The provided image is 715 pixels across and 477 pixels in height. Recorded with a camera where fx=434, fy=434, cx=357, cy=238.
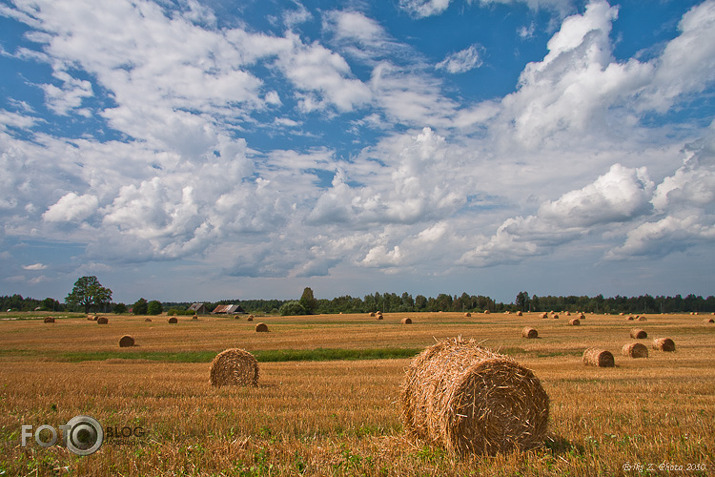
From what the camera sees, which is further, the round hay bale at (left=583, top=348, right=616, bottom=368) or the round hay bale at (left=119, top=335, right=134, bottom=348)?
the round hay bale at (left=119, top=335, right=134, bottom=348)

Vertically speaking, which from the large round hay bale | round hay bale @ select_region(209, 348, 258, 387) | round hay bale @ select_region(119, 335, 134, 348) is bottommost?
round hay bale @ select_region(119, 335, 134, 348)

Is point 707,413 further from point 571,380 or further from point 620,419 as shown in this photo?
point 571,380

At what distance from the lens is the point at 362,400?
1084 centimetres

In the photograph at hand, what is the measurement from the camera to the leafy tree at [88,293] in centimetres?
11896

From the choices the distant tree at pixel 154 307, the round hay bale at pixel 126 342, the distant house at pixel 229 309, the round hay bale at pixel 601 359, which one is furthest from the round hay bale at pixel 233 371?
the distant house at pixel 229 309

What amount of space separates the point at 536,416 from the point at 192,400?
800cm

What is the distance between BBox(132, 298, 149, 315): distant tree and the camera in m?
118

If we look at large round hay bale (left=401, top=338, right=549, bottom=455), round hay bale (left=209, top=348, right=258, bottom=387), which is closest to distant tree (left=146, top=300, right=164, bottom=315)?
round hay bale (left=209, top=348, right=258, bottom=387)

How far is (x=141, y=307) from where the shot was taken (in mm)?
118812
